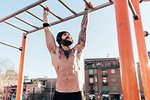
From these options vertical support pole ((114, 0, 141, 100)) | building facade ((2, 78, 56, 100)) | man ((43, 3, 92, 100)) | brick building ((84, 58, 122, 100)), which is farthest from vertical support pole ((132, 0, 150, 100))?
brick building ((84, 58, 122, 100))

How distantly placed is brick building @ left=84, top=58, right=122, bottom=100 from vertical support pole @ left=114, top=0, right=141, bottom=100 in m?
30.1

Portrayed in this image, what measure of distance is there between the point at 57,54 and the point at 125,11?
927mm

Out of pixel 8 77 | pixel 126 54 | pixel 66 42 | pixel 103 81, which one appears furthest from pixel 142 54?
pixel 103 81

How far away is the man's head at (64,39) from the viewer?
1858 millimetres

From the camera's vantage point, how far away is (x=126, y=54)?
158cm

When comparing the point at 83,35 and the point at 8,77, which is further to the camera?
the point at 8,77

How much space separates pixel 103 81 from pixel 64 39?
3055 cm

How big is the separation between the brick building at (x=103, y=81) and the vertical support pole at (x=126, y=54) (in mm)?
30065

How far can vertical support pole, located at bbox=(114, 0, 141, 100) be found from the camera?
4.86 ft

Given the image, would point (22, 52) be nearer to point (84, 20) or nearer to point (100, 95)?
point (84, 20)

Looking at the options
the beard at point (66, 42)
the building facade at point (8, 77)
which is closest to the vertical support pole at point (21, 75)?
the beard at point (66, 42)

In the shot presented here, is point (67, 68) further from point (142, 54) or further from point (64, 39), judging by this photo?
point (142, 54)

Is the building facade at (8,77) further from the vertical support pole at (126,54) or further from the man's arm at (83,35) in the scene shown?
the vertical support pole at (126,54)

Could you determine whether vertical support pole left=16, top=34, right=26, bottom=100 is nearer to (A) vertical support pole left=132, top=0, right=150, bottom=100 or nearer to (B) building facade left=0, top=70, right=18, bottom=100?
(A) vertical support pole left=132, top=0, right=150, bottom=100
